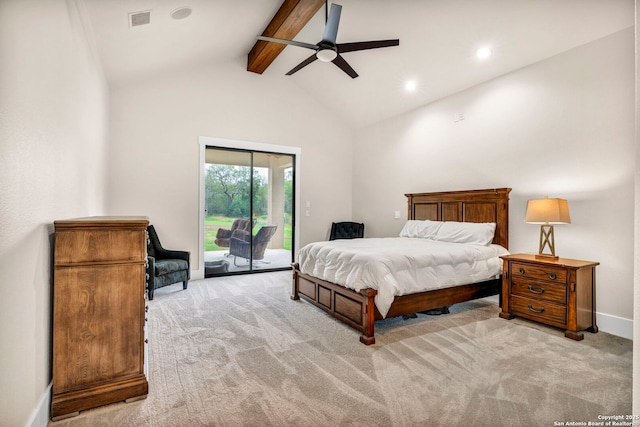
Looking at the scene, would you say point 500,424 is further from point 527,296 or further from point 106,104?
point 106,104

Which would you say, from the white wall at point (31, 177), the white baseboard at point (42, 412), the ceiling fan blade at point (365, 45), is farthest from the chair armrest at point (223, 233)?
the white baseboard at point (42, 412)

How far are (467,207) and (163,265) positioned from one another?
4.14m

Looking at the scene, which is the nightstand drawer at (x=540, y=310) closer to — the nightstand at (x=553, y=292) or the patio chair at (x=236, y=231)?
the nightstand at (x=553, y=292)

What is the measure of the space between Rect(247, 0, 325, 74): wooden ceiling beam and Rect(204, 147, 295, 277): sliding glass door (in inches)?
62.1

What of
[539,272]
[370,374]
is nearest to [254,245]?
[370,374]

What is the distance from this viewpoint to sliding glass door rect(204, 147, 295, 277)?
5312 millimetres

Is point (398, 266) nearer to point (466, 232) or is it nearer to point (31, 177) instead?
point (466, 232)

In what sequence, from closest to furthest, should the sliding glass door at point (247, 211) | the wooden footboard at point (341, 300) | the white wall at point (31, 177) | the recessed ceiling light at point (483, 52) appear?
1. the white wall at point (31, 177)
2. the wooden footboard at point (341, 300)
3. the recessed ceiling light at point (483, 52)
4. the sliding glass door at point (247, 211)

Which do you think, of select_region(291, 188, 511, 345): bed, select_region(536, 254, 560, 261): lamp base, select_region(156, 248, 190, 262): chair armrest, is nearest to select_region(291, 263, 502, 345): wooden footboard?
select_region(291, 188, 511, 345): bed

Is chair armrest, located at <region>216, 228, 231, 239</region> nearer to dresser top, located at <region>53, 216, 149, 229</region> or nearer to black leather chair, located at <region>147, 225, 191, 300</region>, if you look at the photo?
black leather chair, located at <region>147, 225, 191, 300</region>

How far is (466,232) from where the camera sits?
402 cm

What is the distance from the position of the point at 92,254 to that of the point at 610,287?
4334mm

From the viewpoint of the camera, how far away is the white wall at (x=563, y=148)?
9.77 ft

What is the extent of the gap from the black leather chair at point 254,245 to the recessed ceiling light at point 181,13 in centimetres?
330
